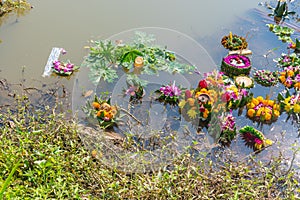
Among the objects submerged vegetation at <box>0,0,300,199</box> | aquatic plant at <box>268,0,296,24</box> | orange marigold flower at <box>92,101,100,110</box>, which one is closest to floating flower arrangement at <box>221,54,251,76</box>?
submerged vegetation at <box>0,0,300,199</box>

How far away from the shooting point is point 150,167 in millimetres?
2723

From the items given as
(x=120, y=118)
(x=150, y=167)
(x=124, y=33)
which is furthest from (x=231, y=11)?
(x=150, y=167)

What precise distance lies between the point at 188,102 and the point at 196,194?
90 cm

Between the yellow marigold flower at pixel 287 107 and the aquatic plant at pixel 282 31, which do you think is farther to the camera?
the aquatic plant at pixel 282 31

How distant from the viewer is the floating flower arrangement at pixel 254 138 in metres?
3.09

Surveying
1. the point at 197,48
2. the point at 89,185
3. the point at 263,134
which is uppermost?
the point at 197,48

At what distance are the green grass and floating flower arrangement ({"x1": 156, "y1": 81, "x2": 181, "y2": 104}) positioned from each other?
684mm

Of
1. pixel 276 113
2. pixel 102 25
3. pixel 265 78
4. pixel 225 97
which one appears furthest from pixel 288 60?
pixel 102 25

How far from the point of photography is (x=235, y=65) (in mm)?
3707

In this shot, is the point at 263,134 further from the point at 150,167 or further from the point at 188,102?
the point at 150,167

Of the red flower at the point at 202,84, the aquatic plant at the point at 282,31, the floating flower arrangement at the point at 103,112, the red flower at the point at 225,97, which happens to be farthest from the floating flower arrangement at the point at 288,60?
the floating flower arrangement at the point at 103,112

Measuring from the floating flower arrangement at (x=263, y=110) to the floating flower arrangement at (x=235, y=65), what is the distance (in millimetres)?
388

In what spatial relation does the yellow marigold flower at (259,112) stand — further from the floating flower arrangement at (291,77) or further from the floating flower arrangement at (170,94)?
the floating flower arrangement at (170,94)

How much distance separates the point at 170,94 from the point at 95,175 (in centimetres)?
103
